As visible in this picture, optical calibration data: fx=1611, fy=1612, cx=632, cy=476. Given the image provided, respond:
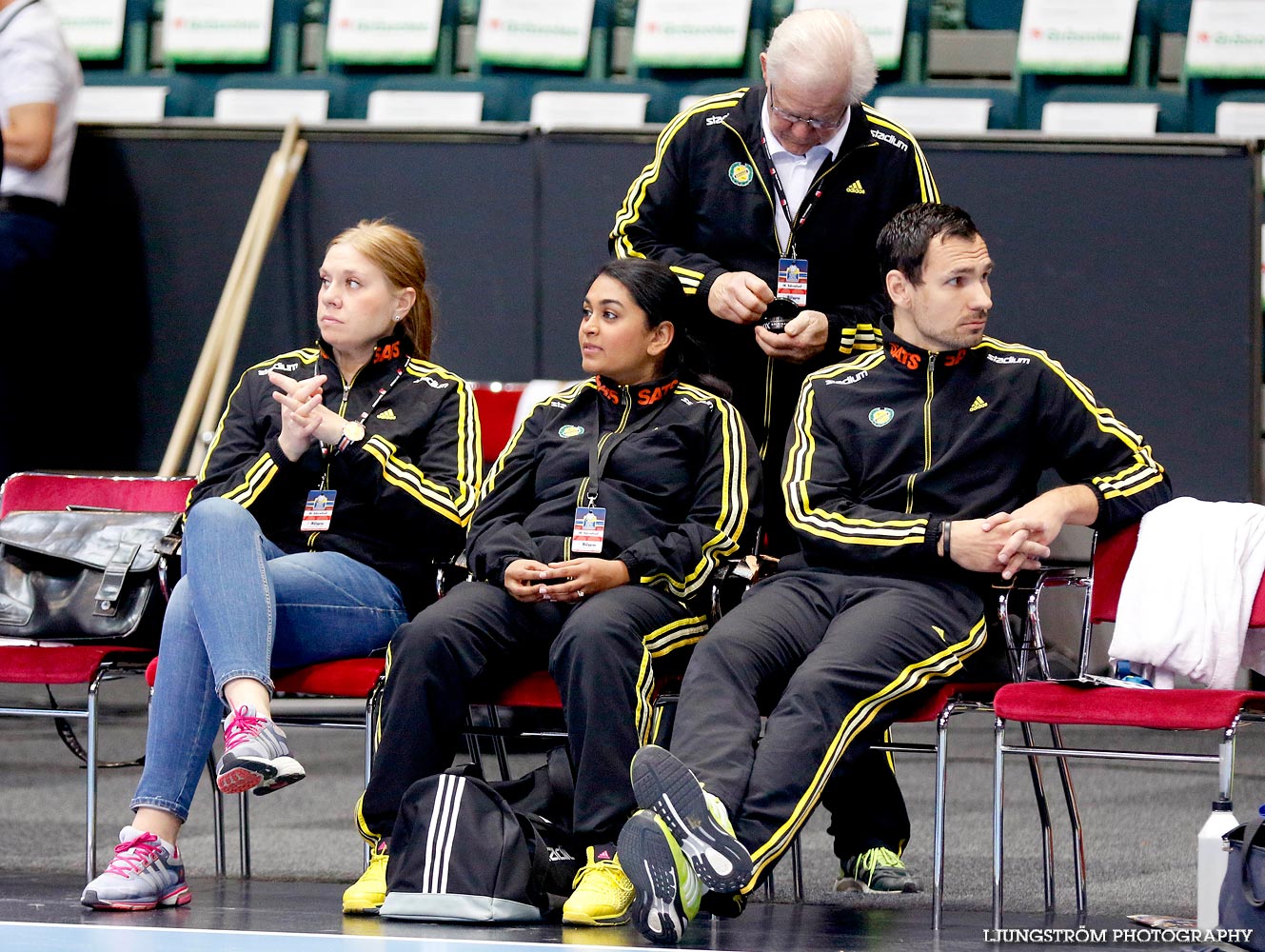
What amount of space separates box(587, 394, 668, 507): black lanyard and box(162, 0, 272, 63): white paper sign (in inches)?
148

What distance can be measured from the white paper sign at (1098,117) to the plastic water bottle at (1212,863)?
353 centimetres

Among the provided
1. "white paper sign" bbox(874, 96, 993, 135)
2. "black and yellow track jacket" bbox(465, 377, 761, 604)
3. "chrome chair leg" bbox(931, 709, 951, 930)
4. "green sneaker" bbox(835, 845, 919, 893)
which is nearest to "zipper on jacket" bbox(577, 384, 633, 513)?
"black and yellow track jacket" bbox(465, 377, 761, 604)

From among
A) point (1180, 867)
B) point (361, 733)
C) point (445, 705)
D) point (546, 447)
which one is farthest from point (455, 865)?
point (361, 733)

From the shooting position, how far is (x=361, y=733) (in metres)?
5.06

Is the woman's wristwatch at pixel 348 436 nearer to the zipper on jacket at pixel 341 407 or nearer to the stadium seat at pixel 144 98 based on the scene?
the zipper on jacket at pixel 341 407

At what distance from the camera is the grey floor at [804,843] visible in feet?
9.00

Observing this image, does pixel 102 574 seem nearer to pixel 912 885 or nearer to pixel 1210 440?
pixel 912 885

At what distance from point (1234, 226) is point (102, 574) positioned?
306 centimetres

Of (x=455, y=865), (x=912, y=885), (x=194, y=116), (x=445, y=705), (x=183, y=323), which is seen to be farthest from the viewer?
(x=194, y=116)

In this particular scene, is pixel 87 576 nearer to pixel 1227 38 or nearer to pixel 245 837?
pixel 245 837

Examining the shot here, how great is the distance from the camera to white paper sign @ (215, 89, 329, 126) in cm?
605

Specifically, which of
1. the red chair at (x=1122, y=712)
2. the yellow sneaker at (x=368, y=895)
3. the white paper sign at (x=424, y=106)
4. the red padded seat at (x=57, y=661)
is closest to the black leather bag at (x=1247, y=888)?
the red chair at (x=1122, y=712)

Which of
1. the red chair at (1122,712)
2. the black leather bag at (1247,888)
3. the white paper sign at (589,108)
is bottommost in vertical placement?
the black leather bag at (1247,888)

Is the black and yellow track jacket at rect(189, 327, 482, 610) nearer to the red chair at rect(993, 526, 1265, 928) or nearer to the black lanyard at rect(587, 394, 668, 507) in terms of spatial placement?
the black lanyard at rect(587, 394, 668, 507)
